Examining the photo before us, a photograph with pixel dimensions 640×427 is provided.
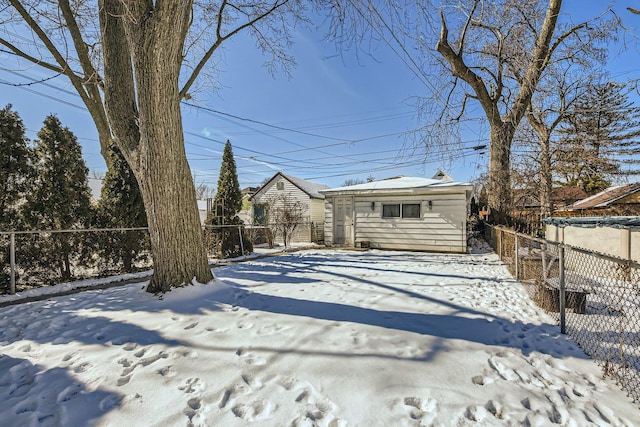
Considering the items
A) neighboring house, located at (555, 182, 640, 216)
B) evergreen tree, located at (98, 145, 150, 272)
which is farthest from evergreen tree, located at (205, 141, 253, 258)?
neighboring house, located at (555, 182, 640, 216)

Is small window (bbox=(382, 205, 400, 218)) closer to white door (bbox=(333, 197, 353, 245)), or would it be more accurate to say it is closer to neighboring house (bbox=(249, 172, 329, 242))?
white door (bbox=(333, 197, 353, 245))

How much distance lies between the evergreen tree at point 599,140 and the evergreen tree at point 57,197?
711 inches

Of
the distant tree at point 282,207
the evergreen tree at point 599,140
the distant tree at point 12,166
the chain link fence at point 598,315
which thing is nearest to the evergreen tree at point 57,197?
the distant tree at point 12,166

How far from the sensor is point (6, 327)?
3.10m

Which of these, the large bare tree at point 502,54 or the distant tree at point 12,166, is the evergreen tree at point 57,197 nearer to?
the distant tree at point 12,166

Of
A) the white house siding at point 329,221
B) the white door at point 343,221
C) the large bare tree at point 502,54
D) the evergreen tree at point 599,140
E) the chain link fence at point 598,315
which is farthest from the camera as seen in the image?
the evergreen tree at point 599,140

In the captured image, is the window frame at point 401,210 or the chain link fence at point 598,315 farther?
the window frame at point 401,210

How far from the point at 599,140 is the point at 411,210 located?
12.2 metres

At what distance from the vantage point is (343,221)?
11.8 meters

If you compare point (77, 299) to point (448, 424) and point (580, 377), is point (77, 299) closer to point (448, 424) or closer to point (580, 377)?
point (448, 424)

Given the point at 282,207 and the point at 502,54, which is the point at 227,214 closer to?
the point at 282,207

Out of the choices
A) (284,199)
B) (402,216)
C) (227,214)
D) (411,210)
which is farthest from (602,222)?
(284,199)

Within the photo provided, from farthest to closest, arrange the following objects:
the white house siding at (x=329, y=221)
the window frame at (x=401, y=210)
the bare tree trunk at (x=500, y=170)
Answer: the white house siding at (x=329, y=221) → the bare tree trunk at (x=500, y=170) → the window frame at (x=401, y=210)

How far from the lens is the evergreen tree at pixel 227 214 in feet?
29.7
